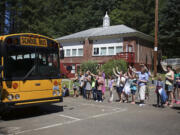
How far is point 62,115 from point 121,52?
831 inches

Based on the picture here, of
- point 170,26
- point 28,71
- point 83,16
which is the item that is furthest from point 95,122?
point 83,16

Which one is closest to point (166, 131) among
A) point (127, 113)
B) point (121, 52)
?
point (127, 113)

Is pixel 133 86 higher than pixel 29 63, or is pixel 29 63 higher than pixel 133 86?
pixel 29 63

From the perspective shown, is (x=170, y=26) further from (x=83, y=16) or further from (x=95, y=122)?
(x=95, y=122)

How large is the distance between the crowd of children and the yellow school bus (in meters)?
3.90

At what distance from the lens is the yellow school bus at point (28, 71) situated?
24.9ft

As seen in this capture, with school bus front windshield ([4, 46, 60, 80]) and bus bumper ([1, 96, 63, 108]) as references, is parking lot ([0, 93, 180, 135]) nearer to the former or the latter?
bus bumper ([1, 96, 63, 108])

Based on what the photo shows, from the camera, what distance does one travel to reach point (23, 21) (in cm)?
4288

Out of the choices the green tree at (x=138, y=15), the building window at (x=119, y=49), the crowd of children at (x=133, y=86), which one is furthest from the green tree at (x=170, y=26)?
the crowd of children at (x=133, y=86)

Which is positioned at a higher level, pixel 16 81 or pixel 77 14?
pixel 77 14

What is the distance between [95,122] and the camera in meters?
7.42

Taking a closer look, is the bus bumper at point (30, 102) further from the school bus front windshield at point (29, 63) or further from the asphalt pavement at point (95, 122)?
the school bus front windshield at point (29, 63)

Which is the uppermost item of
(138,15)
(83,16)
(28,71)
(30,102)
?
(83,16)

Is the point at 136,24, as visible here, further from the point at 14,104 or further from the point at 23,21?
the point at 14,104
